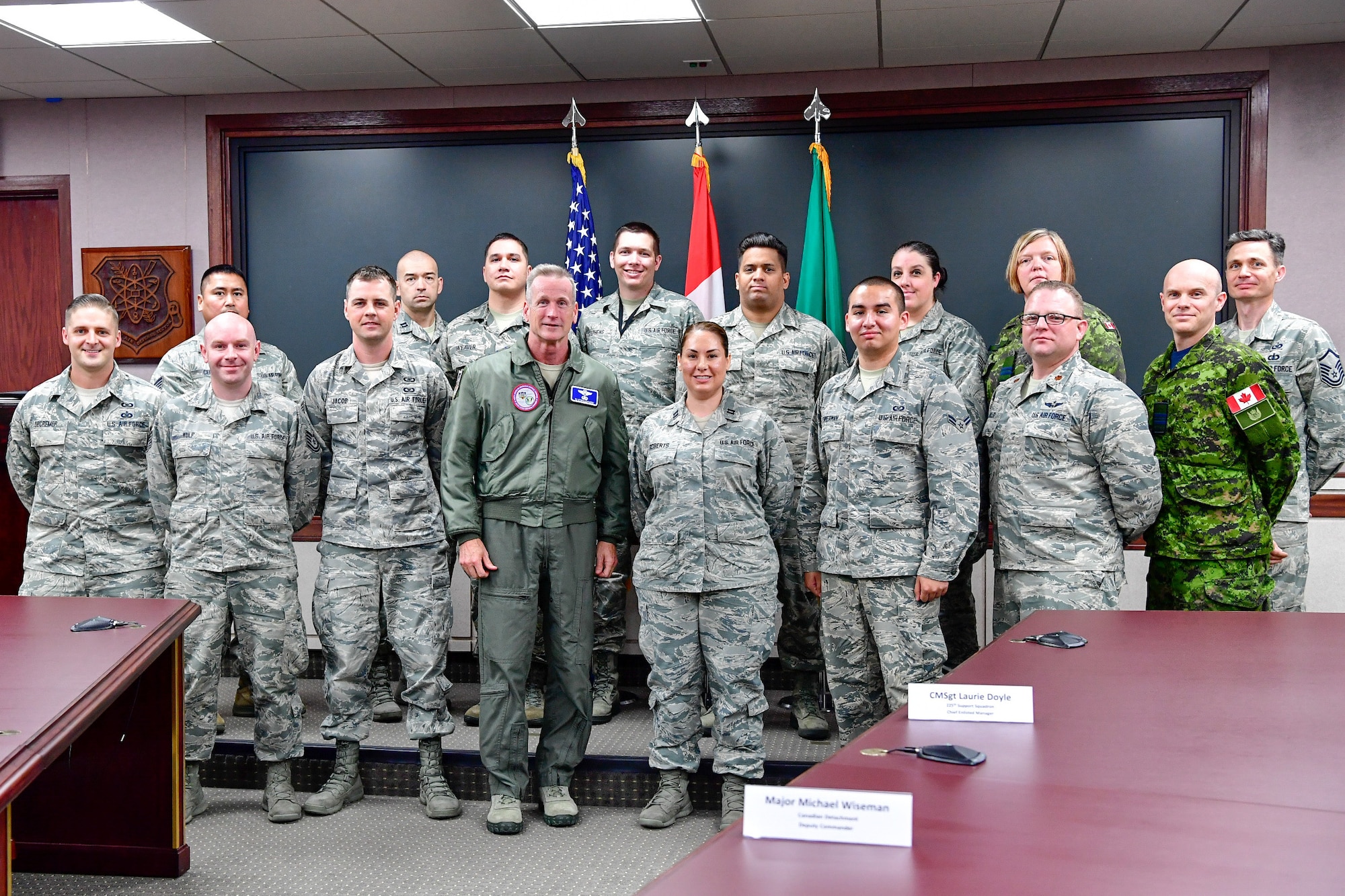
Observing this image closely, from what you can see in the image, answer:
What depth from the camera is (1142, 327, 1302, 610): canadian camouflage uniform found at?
3.04m

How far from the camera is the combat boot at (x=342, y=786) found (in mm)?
3338

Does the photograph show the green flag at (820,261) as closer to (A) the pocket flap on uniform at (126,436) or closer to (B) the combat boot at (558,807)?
(B) the combat boot at (558,807)

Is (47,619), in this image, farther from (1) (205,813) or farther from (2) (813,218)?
(2) (813,218)

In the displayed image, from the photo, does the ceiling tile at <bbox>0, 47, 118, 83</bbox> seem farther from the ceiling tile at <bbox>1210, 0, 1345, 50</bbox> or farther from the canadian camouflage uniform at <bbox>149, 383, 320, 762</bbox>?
the ceiling tile at <bbox>1210, 0, 1345, 50</bbox>

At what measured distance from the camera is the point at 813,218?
5094 millimetres

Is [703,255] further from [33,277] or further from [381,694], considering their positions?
[33,277]

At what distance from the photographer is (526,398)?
10.4 ft

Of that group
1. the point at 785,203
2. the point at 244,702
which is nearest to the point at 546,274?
the point at 244,702

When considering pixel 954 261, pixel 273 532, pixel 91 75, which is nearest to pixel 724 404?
pixel 273 532

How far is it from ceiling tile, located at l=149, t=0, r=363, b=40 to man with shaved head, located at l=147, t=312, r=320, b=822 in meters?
1.77

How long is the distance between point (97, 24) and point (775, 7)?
2921 mm

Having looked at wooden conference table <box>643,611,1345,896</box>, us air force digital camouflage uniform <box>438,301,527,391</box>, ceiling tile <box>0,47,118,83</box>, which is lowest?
wooden conference table <box>643,611,1345,896</box>

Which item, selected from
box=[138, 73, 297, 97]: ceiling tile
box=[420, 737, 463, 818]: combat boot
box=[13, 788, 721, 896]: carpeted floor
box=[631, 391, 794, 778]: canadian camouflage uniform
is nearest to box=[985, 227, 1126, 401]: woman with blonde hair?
box=[631, 391, 794, 778]: canadian camouflage uniform

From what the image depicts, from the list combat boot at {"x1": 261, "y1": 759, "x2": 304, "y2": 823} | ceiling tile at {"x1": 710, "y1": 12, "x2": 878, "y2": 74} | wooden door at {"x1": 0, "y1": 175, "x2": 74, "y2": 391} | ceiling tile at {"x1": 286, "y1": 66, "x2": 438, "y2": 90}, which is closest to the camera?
combat boot at {"x1": 261, "y1": 759, "x2": 304, "y2": 823}
